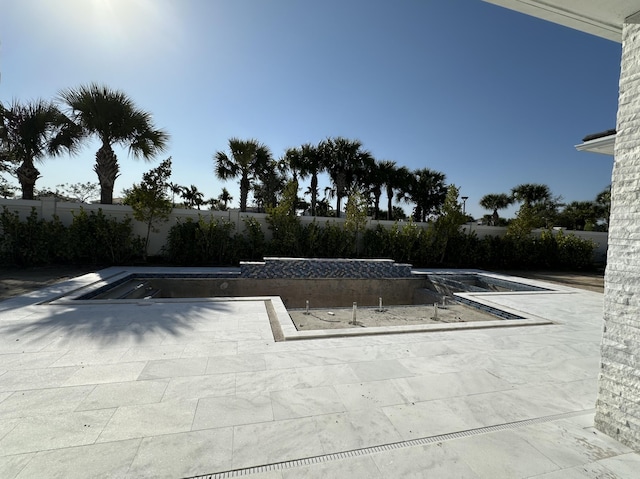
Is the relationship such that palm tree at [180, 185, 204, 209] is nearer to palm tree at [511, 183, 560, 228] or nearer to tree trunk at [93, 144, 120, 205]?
tree trunk at [93, 144, 120, 205]

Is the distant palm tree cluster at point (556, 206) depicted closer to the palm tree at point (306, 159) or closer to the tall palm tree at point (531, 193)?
the tall palm tree at point (531, 193)

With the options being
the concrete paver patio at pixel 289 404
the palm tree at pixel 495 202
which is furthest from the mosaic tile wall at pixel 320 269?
the palm tree at pixel 495 202

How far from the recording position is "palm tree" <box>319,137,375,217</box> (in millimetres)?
18578

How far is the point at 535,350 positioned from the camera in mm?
3930

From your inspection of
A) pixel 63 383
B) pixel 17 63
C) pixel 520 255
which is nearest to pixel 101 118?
pixel 17 63

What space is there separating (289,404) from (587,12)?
12.6 ft

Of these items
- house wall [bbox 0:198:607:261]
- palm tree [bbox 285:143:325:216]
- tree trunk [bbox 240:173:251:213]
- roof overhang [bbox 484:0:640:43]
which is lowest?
house wall [bbox 0:198:607:261]

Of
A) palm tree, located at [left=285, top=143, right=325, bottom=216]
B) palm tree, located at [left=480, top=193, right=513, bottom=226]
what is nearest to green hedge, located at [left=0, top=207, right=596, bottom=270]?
palm tree, located at [left=285, top=143, right=325, bottom=216]

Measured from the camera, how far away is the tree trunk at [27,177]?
33.4 feet

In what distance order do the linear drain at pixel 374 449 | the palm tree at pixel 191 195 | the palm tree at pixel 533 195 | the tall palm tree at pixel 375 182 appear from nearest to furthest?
the linear drain at pixel 374 449 < the tall palm tree at pixel 375 182 < the palm tree at pixel 533 195 < the palm tree at pixel 191 195

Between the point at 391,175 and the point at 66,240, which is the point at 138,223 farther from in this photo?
the point at 391,175

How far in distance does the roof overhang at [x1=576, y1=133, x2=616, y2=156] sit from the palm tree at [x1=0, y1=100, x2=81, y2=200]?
Answer: 45.3 feet

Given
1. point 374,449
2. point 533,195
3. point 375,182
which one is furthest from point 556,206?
point 374,449

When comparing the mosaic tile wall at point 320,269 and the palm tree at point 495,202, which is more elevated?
the palm tree at point 495,202
